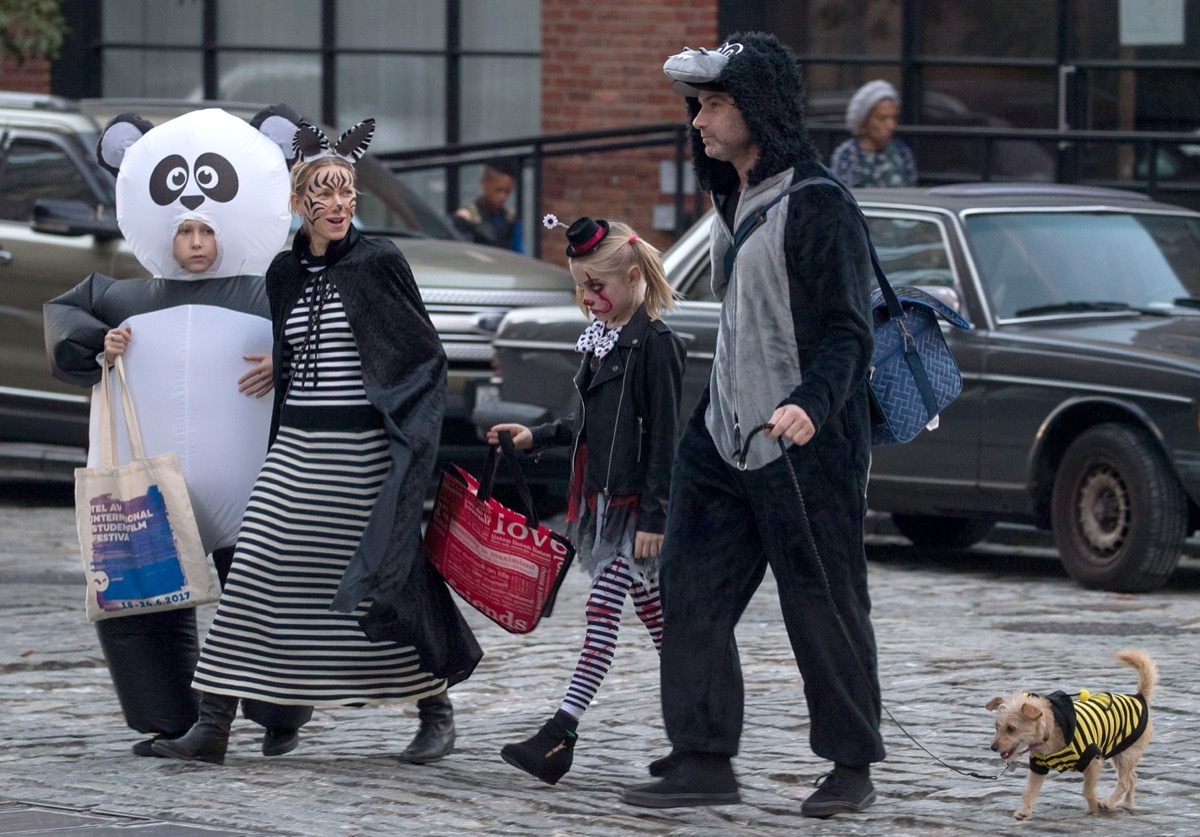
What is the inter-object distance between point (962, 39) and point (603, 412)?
11354mm

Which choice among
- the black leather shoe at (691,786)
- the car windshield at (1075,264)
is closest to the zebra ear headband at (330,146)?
the black leather shoe at (691,786)

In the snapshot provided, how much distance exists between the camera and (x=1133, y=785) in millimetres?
5430

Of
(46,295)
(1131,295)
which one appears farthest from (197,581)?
(46,295)

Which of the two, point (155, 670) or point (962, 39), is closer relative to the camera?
point (155, 670)

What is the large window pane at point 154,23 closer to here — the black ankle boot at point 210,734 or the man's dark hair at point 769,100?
the black ankle boot at point 210,734

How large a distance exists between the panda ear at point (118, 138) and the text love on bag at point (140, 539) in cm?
87

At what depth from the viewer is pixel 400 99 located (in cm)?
1906

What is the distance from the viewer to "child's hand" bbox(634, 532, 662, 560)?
5.77 meters

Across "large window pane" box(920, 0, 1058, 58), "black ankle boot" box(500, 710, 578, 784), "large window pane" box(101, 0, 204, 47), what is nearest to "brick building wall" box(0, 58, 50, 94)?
"large window pane" box(101, 0, 204, 47)

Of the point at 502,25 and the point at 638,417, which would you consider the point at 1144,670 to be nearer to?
the point at 638,417

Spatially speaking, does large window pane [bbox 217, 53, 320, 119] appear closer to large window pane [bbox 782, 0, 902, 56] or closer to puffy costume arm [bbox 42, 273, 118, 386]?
large window pane [bbox 782, 0, 902, 56]

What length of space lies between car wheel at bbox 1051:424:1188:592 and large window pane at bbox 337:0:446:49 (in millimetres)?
10316

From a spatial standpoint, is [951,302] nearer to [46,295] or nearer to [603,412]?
[603,412]

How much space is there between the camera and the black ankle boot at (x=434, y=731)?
6223 millimetres
